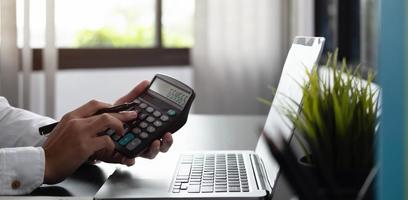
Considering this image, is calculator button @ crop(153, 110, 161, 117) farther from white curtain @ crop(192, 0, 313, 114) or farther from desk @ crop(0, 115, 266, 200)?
white curtain @ crop(192, 0, 313, 114)

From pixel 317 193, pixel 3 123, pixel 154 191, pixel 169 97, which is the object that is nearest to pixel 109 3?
pixel 3 123

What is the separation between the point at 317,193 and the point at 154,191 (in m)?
0.37

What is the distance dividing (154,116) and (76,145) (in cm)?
13

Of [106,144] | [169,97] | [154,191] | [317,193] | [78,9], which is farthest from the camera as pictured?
[78,9]

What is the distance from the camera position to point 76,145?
86cm

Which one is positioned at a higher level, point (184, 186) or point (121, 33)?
point (121, 33)

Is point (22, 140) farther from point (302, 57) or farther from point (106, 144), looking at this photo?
point (302, 57)

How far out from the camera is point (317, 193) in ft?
1.35

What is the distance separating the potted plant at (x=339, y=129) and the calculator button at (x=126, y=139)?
32 centimetres

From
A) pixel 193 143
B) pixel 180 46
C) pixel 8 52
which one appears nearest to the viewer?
pixel 193 143

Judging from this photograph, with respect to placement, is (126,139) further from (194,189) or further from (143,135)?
(194,189)

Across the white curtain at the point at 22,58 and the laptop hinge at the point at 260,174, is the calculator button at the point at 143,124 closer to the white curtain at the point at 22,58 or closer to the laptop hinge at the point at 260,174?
the laptop hinge at the point at 260,174

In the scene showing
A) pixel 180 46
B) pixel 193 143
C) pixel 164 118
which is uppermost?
pixel 180 46

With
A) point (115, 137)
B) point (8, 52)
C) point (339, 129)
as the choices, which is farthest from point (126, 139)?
point (8, 52)
